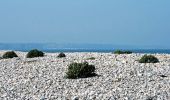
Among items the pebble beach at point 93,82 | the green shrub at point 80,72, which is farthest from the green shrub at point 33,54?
the green shrub at point 80,72

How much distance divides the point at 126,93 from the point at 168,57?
17233 millimetres

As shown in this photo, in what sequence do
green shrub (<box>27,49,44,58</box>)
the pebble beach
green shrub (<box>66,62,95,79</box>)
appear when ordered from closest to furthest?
the pebble beach, green shrub (<box>66,62,95,79</box>), green shrub (<box>27,49,44,58</box>)

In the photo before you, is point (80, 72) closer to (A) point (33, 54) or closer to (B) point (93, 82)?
(B) point (93, 82)

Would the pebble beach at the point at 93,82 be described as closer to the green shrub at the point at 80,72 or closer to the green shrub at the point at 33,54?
the green shrub at the point at 80,72

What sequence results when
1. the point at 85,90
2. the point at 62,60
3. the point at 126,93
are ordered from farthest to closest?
1. the point at 62,60
2. the point at 85,90
3. the point at 126,93

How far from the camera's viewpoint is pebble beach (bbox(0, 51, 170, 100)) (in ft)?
73.2

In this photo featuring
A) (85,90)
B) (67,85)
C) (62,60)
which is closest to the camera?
(85,90)

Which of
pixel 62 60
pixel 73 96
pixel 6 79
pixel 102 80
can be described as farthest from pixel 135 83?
pixel 62 60

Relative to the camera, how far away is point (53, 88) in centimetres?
2492

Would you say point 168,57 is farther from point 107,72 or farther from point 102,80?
point 102,80

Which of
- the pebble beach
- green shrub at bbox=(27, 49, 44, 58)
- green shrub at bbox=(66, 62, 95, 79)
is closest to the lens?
the pebble beach

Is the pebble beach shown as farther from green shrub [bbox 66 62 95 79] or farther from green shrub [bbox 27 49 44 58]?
green shrub [bbox 27 49 44 58]

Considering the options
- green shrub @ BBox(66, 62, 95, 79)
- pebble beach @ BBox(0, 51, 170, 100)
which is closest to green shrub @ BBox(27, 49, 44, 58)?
pebble beach @ BBox(0, 51, 170, 100)

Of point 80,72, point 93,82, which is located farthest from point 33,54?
point 93,82
